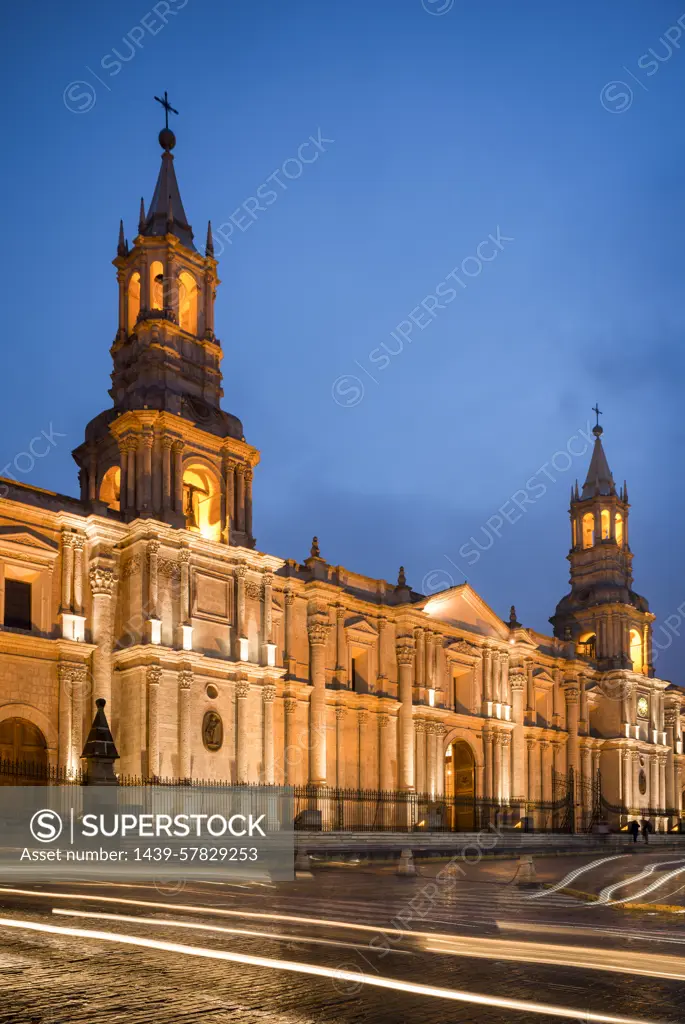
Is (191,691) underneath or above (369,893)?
above

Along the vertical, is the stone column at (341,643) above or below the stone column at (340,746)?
above

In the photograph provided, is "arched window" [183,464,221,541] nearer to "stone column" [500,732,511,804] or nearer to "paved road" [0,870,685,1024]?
"stone column" [500,732,511,804]

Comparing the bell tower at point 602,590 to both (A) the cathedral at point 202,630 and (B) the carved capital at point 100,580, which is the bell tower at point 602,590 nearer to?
(A) the cathedral at point 202,630

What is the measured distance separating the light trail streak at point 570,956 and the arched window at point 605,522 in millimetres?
62018

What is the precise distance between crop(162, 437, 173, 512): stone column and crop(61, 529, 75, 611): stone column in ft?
12.1

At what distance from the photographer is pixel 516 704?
57188 mm

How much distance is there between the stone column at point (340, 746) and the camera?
45219mm

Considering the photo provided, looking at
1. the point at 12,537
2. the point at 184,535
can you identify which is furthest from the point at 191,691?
the point at 12,537

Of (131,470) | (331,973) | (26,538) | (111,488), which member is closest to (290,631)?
(111,488)

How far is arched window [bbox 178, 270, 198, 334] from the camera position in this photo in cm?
4272

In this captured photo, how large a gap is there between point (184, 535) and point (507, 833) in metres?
22.9

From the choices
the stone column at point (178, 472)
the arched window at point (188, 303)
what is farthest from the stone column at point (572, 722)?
the arched window at point (188, 303)

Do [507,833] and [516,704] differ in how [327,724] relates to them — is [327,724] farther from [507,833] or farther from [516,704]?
[516,704]

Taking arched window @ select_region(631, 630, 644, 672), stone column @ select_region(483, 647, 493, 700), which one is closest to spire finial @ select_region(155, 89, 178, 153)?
stone column @ select_region(483, 647, 493, 700)
